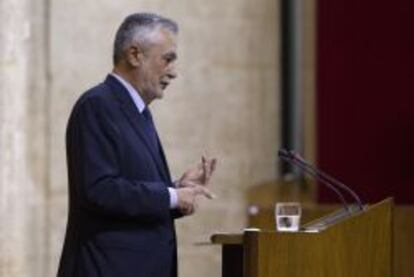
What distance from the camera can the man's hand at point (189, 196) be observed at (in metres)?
4.46

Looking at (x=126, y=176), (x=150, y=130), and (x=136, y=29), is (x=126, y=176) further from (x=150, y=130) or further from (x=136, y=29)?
(x=136, y=29)

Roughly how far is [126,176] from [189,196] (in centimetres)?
19

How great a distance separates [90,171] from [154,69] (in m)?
0.41

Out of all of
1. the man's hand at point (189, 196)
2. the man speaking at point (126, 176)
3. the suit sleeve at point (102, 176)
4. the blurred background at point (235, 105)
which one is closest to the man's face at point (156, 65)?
the man speaking at point (126, 176)

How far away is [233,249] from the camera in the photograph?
14.9ft

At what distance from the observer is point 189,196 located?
4.47 meters

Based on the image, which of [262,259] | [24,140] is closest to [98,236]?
[262,259]

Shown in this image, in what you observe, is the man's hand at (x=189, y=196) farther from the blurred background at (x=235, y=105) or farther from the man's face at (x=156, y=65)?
the blurred background at (x=235, y=105)

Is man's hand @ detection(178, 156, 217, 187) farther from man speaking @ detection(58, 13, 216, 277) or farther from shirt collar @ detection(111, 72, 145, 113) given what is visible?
shirt collar @ detection(111, 72, 145, 113)

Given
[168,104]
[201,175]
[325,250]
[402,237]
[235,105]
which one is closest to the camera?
[325,250]

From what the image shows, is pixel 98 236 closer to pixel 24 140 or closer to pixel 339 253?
pixel 339 253

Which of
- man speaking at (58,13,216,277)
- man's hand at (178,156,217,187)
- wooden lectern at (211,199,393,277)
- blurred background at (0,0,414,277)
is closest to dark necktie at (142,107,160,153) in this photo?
man speaking at (58,13,216,277)

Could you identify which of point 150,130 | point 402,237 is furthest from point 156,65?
point 402,237

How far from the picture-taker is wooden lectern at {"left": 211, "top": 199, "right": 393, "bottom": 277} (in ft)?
14.0
